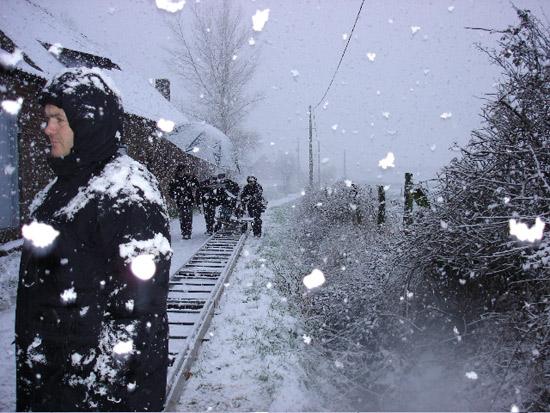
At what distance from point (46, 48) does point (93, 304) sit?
13135 millimetres

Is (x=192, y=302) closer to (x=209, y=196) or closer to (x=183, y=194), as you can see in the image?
(x=183, y=194)

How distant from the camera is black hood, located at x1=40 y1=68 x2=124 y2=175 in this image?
1.75 m

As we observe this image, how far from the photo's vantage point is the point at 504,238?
4262mm

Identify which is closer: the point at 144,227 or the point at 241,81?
the point at 144,227

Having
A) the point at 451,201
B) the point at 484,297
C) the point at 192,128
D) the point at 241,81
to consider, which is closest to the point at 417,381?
the point at 484,297

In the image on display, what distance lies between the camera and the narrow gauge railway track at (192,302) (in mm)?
4074

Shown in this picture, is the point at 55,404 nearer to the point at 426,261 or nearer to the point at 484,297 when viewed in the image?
the point at 426,261

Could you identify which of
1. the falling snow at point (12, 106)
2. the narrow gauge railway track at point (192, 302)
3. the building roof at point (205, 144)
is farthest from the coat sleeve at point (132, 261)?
the building roof at point (205, 144)

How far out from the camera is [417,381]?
4.66 m

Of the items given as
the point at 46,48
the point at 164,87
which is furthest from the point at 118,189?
the point at 164,87

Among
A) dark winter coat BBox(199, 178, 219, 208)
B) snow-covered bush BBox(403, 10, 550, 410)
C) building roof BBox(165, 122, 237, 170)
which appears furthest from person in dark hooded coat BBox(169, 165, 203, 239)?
snow-covered bush BBox(403, 10, 550, 410)

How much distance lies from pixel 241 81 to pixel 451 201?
2854 centimetres

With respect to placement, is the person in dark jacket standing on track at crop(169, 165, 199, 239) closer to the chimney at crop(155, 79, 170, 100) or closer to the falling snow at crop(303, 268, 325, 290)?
the falling snow at crop(303, 268, 325, 290)

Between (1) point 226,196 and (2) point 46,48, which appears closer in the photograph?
(2) point 46,48
